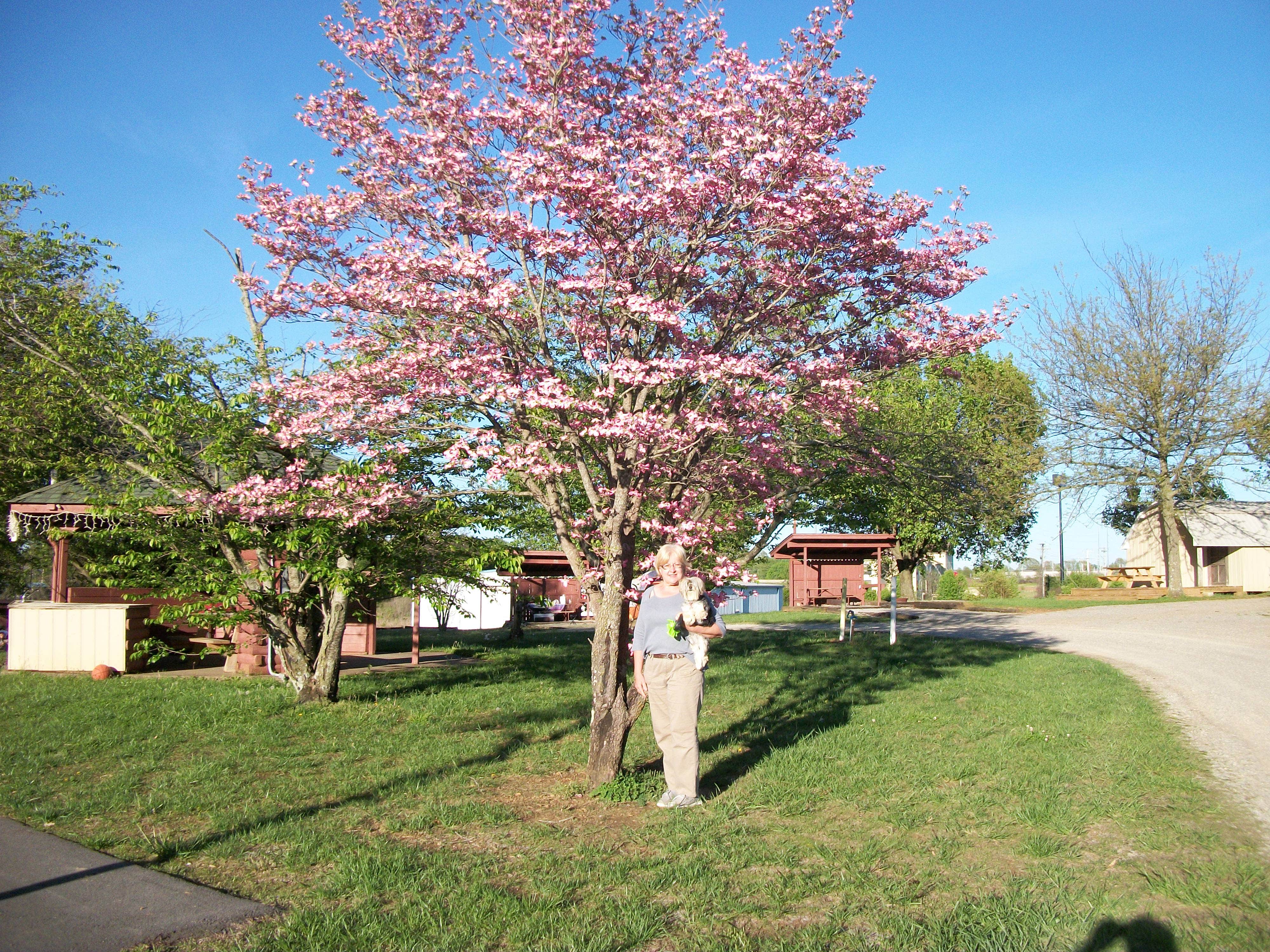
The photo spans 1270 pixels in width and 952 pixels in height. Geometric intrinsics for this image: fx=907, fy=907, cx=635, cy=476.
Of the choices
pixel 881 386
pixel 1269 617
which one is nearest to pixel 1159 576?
pixel 1269 617

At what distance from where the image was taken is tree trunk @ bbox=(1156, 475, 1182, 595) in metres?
29.3

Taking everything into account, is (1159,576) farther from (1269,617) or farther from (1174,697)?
(1174,697)

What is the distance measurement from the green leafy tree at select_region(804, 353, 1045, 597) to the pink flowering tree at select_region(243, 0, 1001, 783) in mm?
1064

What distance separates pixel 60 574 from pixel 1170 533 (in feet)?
103

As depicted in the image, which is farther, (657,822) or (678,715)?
(678,715)

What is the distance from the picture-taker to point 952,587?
4494 cm

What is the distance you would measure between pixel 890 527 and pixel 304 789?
98.4ft

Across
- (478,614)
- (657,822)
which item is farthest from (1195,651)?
(478,614)

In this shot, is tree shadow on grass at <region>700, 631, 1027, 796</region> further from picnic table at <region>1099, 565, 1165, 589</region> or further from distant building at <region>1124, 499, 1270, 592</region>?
distant building at <region>1124, 499, 1270, 592</region>

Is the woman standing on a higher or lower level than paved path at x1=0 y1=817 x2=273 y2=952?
higher

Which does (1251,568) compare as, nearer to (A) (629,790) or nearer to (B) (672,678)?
(A) (629,790)

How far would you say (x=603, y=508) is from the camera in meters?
6.66

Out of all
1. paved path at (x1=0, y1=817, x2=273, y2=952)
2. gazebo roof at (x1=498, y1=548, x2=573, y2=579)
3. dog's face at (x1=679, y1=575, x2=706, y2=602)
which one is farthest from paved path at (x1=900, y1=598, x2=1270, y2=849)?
gazebo roof at (x1=498, y1=548, x2=573, y2=579)

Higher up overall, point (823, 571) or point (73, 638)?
point (823, 571)
